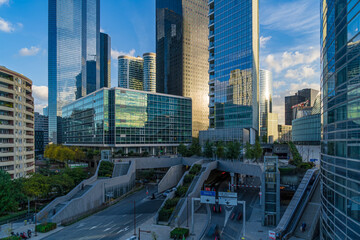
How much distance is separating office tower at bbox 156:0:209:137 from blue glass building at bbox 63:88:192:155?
54941mm

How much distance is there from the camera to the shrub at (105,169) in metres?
61.1

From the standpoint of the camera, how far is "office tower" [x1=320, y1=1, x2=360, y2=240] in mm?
16078

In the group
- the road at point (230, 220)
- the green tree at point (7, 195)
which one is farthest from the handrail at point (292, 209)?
the green tree at point (7, 195)

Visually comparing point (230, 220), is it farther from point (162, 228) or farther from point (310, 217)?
point (310, 217)

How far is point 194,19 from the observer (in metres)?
174

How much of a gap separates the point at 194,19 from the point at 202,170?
5660 inches

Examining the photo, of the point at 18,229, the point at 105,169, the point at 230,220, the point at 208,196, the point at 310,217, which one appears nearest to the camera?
the point at 310,217

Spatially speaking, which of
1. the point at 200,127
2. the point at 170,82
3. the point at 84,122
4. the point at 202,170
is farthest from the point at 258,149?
the point at 170,82

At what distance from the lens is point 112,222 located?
40.2 m

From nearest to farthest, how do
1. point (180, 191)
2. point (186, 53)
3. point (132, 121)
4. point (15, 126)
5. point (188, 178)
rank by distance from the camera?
point (180, 191) → point (188, 178) → point (15, 126) → point (132, 121) → point (186, 53)

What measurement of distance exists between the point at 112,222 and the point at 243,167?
99.2 ft

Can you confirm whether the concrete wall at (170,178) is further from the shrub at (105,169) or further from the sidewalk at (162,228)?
the sidewalk at (162,228)

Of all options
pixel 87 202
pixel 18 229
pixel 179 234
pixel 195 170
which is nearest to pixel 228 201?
pixel 179 234

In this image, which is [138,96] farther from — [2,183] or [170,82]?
[170,82]
